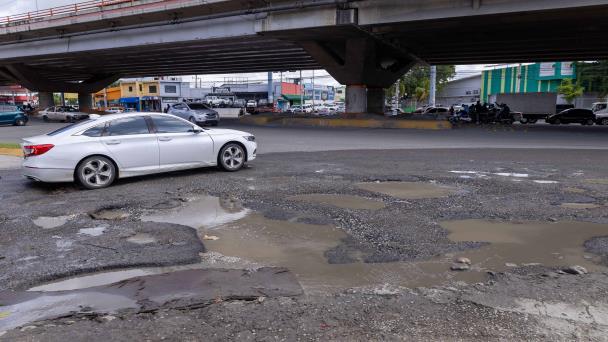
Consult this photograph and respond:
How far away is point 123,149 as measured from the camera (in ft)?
29.7

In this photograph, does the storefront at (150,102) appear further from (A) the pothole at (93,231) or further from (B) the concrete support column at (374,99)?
(A) the pothole at (93,231)

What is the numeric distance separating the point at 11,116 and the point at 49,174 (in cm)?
2885

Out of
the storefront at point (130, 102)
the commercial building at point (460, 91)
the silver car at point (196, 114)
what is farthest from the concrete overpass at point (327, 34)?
the storefront at point (130, 102)

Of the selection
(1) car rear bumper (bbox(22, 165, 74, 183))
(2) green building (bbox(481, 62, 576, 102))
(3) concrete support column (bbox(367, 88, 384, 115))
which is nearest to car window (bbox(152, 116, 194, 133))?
(1) car rear bumper (bbox(22, 165, 74, 183))

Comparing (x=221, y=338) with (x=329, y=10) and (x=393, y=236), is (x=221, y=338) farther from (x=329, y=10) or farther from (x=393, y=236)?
(x=329, y=10)

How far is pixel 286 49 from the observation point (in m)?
36.6

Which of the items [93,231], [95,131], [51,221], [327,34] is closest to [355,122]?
[327,34]

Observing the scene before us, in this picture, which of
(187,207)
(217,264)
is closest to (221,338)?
(217,264)

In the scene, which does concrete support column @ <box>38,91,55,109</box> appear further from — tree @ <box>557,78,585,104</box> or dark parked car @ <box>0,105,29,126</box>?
tree @ <box>557,78,585,104</box>

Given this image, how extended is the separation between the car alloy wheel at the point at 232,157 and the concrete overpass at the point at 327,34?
16303mm

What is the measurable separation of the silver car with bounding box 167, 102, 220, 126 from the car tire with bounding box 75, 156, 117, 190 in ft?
65.5

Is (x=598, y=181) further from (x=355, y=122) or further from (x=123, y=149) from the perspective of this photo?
(x=355, y=122)

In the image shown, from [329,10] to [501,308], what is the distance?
23.7 m

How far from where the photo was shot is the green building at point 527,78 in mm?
56625
